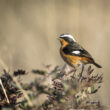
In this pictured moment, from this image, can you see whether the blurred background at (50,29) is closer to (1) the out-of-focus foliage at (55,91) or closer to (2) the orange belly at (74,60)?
(2) the orange belly at (74,60)

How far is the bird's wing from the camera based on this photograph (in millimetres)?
4875

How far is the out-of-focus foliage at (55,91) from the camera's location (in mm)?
1642

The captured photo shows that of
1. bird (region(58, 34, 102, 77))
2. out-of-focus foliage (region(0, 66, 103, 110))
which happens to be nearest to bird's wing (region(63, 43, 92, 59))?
bird (region(58, 34, 102, 77))

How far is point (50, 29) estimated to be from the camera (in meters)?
8.04

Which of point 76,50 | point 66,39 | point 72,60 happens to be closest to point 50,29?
point 66,39

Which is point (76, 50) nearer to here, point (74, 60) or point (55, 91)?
point (74, 60)

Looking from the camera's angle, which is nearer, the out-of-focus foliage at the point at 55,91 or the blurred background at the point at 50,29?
the out-of-focus foliage at the point at 55,91

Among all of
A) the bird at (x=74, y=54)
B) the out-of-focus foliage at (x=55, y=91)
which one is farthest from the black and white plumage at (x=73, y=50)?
the out-of-focus foliage at (x=55, y=91)

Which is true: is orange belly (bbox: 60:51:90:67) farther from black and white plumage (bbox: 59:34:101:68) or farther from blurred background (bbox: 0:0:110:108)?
blurred background (bbox: 0:0:110:108)

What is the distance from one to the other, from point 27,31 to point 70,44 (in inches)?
123

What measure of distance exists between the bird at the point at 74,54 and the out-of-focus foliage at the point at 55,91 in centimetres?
279

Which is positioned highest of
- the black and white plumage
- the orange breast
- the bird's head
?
the bird's head

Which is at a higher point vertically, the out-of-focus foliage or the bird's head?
the out-of-focus foliage

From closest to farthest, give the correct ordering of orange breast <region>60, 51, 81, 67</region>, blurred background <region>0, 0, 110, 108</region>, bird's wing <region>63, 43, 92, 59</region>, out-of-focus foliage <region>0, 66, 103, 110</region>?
out-of-focus foliage <region>0, 66, 103, 110</region>, bird's wing <region>63, 43, 92, 59</region>, orange breast <region>60, 51, 81, 67</region>, blurred background <region>0, 0, 110, 108</region>
